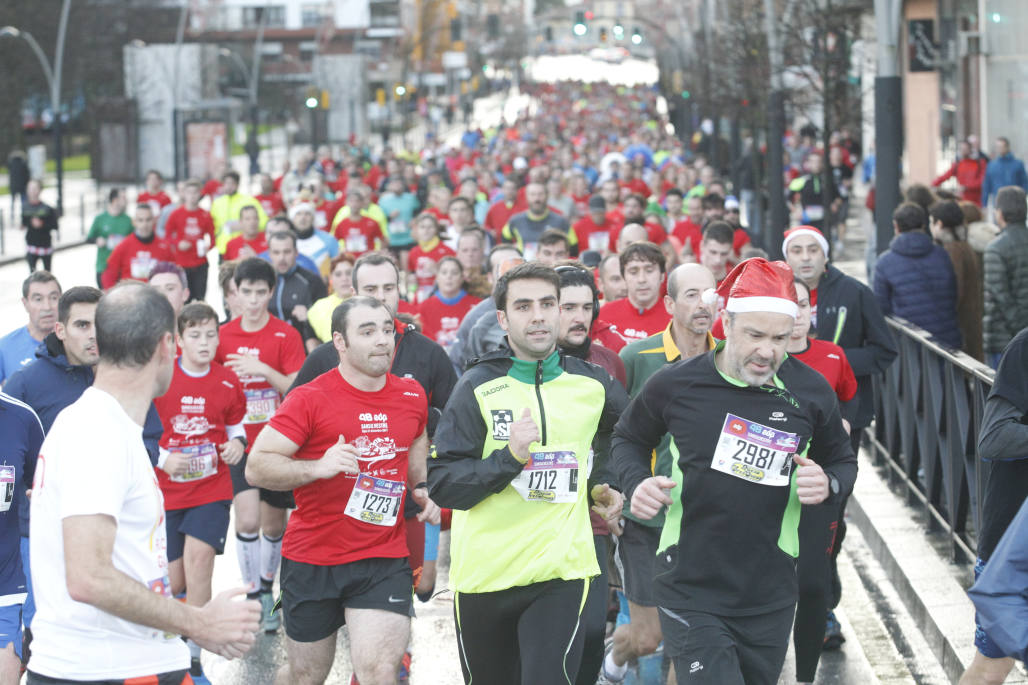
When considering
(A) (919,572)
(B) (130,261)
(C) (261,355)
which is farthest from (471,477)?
(B) (130,261)

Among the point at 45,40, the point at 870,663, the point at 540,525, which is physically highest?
the point at 45,40

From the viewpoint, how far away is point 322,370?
Result: 7000mm

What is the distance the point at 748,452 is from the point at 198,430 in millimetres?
3613

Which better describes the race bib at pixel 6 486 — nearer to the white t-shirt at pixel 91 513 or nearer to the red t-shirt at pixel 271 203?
the white t-shirt at pixel 91 513

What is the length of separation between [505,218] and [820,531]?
1205cm

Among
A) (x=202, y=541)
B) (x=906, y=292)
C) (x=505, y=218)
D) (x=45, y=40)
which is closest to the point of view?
(x=202, y=541)

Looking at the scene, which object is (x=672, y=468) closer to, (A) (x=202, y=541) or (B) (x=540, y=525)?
(B) (x=540, y=525)

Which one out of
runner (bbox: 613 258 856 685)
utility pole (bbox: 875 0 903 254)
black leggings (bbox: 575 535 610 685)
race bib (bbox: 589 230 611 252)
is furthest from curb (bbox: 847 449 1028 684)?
race bib (bbox: 589 230 611 252)

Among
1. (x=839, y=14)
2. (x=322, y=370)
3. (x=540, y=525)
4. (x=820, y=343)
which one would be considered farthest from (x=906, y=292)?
(x=839, y=14)

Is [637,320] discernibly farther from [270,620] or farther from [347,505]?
[347,505]

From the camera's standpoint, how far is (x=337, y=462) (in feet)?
18.8

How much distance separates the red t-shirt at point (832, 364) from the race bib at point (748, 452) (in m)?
1.99

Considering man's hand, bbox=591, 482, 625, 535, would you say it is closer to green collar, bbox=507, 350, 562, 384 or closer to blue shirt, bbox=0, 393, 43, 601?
green collar, bbox=507, 350, 562, 384

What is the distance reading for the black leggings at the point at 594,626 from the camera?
5539 millimetres
